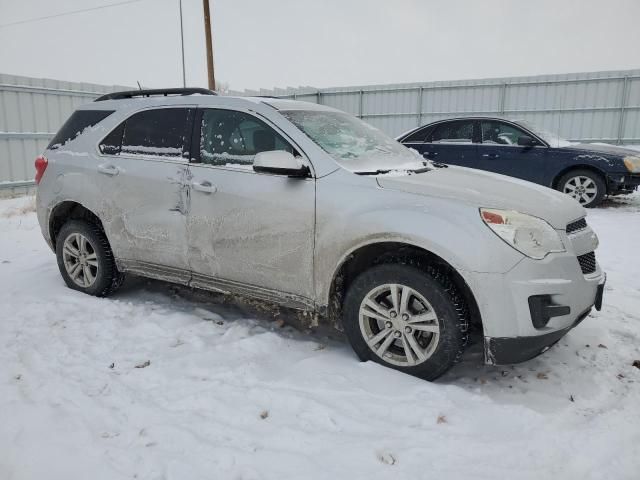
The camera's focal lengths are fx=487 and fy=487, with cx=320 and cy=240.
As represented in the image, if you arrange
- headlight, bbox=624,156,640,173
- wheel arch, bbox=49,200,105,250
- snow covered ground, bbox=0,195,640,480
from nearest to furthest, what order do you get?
snow covered ground, bbox=0,195,640,480 → wheel arch, bbox=49,200,105,250 → headlight, bbox=624,156,640,173

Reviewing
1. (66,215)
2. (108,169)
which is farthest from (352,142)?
(66,215)

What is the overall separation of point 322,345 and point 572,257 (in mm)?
1725

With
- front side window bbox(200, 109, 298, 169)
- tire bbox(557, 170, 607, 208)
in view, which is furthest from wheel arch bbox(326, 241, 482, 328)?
tire bbox(557, 170, 607, 208)

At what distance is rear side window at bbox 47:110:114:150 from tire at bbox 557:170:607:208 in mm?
7340

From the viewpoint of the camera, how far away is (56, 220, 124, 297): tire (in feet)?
13.7

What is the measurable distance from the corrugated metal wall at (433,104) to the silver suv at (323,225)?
8447 mm

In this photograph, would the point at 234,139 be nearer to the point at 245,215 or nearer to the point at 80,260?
the point at 245,215

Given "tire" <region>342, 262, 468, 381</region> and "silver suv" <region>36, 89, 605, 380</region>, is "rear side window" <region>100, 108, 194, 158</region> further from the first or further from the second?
"tire" <region>342, 262, 468, 381</region>

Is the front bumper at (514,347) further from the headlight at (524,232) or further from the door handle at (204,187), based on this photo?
the door handle at (204,187)

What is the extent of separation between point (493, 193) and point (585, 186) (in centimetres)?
650

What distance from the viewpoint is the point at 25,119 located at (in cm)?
1144

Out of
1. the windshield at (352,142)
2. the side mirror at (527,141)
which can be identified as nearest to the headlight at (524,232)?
the windshield at (352,142)

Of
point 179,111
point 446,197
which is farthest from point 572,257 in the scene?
point 179,111

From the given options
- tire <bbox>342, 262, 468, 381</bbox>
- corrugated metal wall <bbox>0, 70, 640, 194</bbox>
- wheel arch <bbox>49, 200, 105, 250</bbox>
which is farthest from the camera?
corrugated metal wall <bbox>0, 70, 640, 194</bbox>
